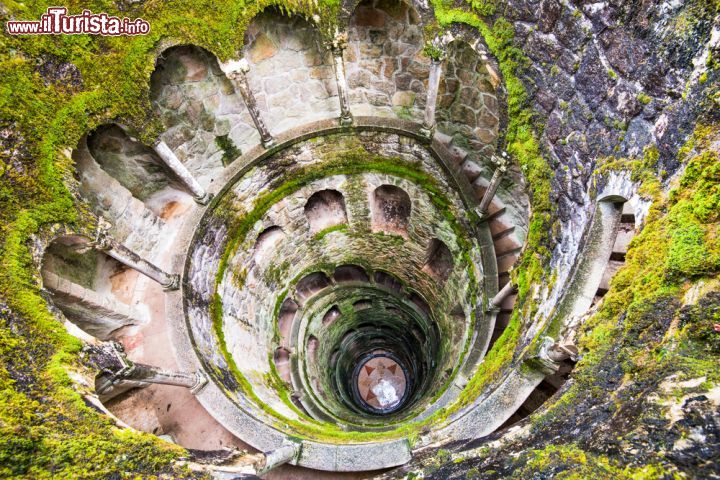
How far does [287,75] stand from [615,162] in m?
7.91

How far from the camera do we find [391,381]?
1731cm

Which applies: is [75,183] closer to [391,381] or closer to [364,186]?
[364,186]

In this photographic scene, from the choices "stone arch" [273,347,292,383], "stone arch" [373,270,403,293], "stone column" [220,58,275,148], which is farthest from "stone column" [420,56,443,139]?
"stone arch" [273,347,292,383]

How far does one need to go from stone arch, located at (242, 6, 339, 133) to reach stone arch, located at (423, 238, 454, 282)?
15.5 feet

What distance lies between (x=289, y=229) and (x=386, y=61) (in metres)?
5.28

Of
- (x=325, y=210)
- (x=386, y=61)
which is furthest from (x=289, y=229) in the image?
(x=386, y=61)

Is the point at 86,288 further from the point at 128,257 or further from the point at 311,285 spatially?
the point at 311,285

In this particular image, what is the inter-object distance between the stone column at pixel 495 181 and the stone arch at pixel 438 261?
236 centimetres

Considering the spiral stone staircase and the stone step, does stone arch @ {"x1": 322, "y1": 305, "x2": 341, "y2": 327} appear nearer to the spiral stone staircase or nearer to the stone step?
the spiral stone staircase

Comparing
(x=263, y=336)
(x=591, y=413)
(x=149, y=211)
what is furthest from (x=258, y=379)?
(x=591, y=413)

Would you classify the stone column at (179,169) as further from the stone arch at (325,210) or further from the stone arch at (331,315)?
the stone arch at (331,315)

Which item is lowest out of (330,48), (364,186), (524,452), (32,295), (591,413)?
(524,452)

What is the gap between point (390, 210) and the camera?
12.6m

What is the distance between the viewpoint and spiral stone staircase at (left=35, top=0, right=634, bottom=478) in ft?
24.4
